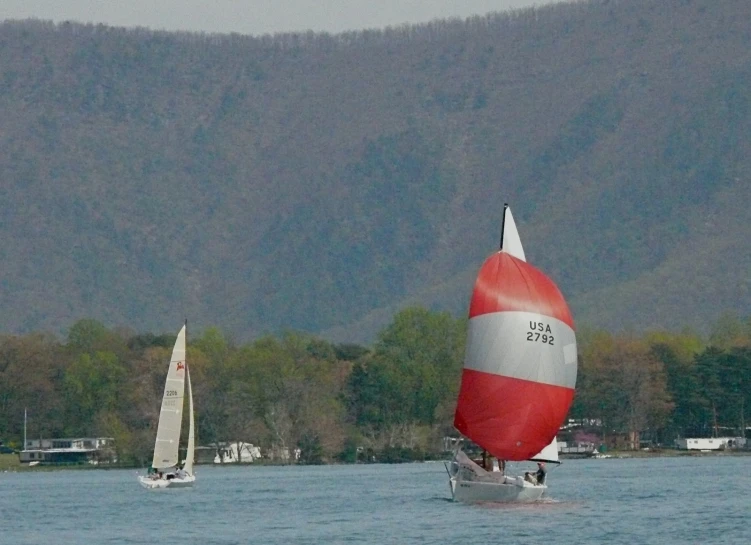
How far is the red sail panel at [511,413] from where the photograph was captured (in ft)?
248

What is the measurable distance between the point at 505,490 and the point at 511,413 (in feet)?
10.9

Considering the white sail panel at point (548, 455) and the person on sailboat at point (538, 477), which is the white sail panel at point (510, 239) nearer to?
the white sail panel at point (548, 455)

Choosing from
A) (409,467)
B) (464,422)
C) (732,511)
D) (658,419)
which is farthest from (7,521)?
(658,419)

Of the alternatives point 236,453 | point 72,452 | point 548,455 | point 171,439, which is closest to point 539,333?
point 548,455

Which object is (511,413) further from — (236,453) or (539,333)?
(236,453)

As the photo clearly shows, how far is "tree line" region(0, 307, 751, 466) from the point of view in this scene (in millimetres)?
164750

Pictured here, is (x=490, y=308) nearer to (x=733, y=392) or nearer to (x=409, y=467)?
(x=409, y=467)

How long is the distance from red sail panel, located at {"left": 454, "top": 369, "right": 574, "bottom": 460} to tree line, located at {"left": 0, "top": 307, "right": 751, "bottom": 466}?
85.5 m

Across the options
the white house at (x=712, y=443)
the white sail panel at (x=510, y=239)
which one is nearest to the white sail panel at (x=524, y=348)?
the white sail panel at (x=510, y=239)

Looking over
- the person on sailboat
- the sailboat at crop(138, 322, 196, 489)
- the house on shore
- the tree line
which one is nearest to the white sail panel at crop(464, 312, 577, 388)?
the person on sailboat

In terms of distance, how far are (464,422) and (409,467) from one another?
218 ft

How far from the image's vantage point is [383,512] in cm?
7875

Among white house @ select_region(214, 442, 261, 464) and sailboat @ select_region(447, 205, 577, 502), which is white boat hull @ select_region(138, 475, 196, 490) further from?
white house @ select_region(214, 442, 261, 464)

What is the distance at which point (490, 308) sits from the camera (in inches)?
3000
